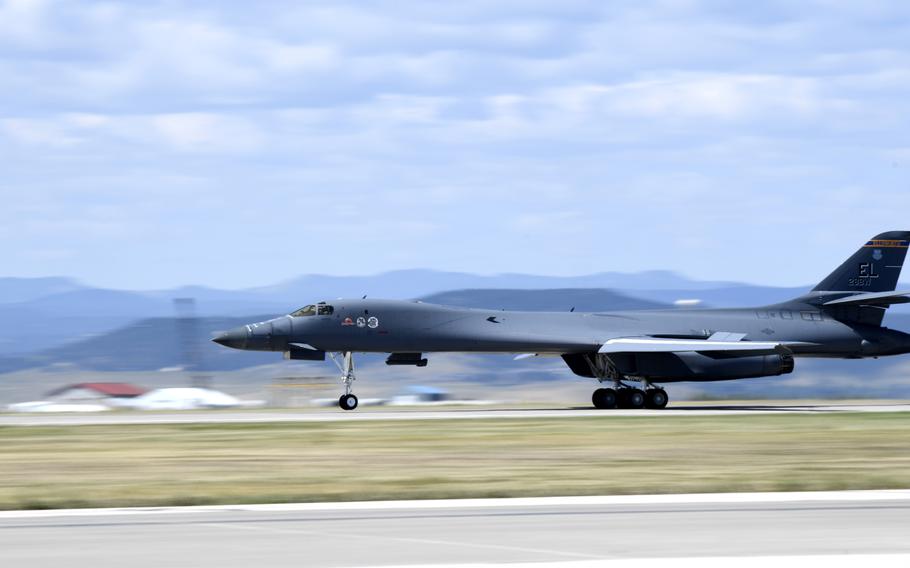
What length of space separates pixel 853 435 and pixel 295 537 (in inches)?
654

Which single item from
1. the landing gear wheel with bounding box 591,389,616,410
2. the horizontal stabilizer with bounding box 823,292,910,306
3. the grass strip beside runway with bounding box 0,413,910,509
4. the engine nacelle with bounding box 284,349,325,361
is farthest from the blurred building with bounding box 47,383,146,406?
the grass strip beside runway with bounding box 0,413,910,509

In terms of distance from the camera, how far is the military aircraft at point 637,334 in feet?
127

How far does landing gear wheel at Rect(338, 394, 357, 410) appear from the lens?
3822cm

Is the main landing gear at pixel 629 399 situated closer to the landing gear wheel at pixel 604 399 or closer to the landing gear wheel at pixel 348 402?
the landing gear wheel at pixel 604 399

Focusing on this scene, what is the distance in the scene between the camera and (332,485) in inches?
714

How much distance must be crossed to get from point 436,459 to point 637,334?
63.1 ft

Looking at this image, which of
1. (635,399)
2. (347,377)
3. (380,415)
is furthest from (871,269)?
(380,415)

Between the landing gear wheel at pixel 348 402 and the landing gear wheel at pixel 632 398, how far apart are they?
7.55 metres

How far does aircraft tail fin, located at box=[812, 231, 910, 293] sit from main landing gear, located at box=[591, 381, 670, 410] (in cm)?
682

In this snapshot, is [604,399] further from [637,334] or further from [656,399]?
[637,334]

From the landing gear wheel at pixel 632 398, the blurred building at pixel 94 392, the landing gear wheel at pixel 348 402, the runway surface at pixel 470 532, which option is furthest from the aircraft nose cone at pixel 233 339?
the blurred building at pixel 94 392

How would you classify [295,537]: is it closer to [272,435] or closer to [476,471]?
[476,471]

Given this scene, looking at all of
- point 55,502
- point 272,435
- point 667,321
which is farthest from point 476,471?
point 667,321

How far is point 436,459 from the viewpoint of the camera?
2228 centimetres
